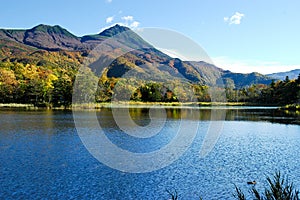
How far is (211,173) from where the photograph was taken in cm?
1739

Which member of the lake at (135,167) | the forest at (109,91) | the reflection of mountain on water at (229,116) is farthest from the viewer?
the forest at (109,91)

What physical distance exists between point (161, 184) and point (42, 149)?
11372mm

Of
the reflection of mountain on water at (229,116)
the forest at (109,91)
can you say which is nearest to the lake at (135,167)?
the reflection of mountain on water at (229,116)

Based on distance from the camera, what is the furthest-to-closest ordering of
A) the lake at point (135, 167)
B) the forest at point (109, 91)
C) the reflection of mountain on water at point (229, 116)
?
the forest at point (109, 91) → the reflection of mountain on water at point (229, 116) → the lake at point (135, 167)

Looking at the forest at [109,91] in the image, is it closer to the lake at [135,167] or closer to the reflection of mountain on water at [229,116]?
the reflection of mountain on water at [229,116]

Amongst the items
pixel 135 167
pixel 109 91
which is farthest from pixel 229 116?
pixel 109 91

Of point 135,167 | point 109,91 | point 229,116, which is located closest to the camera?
point 135,167

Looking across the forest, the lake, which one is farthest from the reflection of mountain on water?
the lake

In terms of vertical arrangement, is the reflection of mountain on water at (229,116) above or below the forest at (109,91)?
below

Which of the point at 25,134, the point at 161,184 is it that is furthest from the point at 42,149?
the point at 161,184

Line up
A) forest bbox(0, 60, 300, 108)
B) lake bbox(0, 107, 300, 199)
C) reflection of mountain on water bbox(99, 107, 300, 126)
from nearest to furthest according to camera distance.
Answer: lake bbox(0, 107, 300, 199) < reflection of mountain on water bbox(99, 107, 300, 126) < forest bbox(0, 60, 300, 108)

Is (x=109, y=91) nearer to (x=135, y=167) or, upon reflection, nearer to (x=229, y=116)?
(x=229, y=116)

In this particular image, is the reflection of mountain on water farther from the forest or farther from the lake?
the lake

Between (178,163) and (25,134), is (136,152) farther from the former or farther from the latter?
(25,134)
